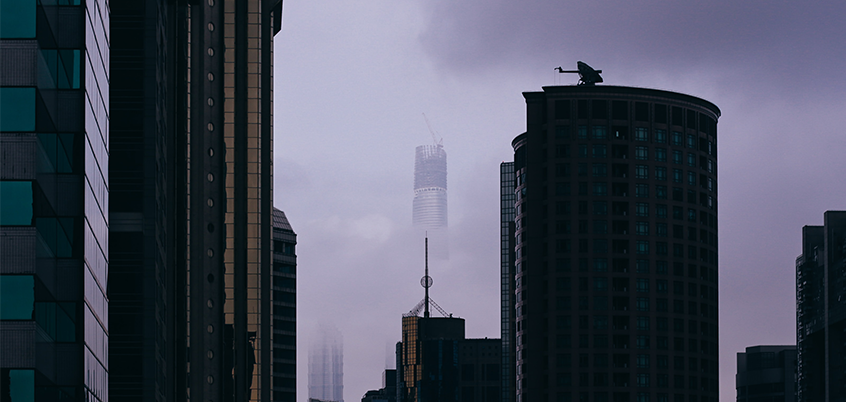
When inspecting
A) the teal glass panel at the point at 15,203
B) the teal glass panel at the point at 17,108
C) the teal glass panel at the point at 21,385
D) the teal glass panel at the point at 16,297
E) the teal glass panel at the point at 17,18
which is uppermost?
the teal glass panel at the point at 17,18

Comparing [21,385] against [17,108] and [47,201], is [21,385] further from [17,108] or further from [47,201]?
[17,108]

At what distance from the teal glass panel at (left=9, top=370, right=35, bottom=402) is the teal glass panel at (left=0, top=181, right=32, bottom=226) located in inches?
255

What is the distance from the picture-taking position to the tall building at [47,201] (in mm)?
57375

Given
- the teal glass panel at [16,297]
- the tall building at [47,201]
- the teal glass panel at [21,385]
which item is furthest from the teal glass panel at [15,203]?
the teal glass panel at [21,385]

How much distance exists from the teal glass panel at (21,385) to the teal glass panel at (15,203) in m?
6.48

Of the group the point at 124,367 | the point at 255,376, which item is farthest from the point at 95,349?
the point at 255,376

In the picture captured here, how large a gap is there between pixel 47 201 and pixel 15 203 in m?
2.41

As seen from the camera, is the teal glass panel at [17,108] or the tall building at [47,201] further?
the teal glass panel at [17,108]

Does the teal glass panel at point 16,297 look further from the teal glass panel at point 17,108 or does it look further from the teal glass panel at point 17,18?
the teal glass panel at point 17,18

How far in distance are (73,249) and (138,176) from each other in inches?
1523

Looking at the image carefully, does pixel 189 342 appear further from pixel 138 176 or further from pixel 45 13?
pixel 45 13

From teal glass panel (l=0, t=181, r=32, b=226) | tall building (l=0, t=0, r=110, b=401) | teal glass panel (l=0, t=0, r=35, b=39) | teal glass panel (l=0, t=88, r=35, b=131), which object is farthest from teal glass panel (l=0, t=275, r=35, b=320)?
teal glass panel (l=0, t=0, r=35, b=39)

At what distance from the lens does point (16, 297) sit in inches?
2259

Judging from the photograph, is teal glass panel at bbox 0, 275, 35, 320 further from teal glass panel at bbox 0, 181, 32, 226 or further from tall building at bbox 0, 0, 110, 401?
teal glass panel at bbox 0, 181, 32, 226
